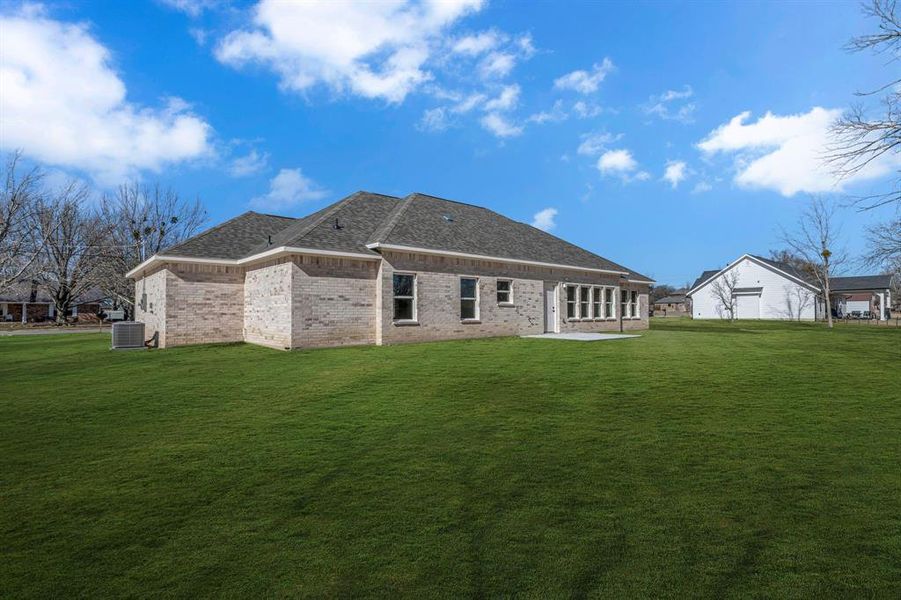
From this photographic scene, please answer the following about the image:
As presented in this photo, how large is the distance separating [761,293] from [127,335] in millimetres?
50707

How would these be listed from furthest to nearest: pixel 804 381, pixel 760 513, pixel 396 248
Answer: pixel 396 248
pixel 804 381
pixel 760 513

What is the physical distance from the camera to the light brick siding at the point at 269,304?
46.5ft

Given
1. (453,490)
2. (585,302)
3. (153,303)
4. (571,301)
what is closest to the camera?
(453,490)

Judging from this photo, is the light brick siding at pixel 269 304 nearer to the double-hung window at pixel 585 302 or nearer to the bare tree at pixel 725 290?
the double-hung window at pixel 585 302

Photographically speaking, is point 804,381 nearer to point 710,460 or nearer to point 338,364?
point 710,460

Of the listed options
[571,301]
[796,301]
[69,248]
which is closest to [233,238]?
[571,301]

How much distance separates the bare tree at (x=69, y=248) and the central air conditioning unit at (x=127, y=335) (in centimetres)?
2745

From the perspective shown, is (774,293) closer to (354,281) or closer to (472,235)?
(472,235)

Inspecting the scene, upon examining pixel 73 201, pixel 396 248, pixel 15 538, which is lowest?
pixel 15 538

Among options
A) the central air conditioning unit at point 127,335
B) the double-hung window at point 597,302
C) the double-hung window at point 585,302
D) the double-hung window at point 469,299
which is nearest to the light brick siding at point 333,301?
the double-hung window at point 469,299

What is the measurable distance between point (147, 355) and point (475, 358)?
32.7 ft

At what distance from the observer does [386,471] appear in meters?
4.30

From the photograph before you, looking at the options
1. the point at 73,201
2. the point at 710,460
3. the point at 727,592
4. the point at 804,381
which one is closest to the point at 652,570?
the point at 727,592

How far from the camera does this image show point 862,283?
50.2 meters
